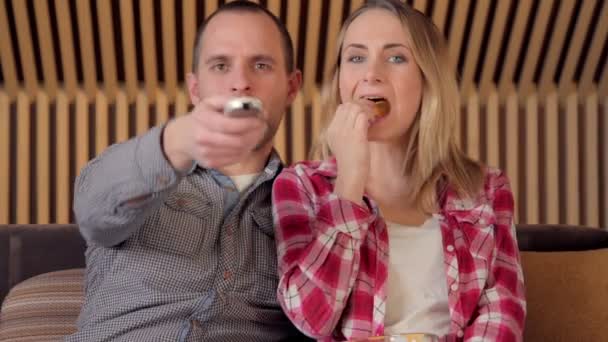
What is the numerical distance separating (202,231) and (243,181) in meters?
0.15

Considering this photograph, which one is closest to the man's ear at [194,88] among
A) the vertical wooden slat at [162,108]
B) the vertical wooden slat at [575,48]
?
the vertical wooden slat at [162,108]

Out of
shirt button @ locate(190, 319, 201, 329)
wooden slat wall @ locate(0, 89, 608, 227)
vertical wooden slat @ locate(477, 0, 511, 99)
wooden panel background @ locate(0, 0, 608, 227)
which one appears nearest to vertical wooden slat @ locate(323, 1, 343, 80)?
wooden panel background @ locate(0, 0, 608, 227)

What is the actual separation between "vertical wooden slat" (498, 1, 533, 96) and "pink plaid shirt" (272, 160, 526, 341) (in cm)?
190

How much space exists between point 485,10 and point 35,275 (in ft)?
7.04

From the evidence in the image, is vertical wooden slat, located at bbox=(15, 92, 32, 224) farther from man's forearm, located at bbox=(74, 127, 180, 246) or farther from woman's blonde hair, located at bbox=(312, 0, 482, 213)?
man's forearm, located at bbox=(74, 127, 180, 246)

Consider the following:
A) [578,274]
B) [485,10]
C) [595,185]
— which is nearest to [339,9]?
[485,10]

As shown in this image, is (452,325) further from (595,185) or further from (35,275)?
(595,185)

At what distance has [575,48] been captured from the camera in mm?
3549

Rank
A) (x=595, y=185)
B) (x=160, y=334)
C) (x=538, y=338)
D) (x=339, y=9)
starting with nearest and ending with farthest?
(x=160, y=334)
(x=538, y=338)
(x=339, y=9)
(x=595, y=185)

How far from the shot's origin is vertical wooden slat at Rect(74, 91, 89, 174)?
11.4ft

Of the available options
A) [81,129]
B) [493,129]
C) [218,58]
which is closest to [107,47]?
[81,129]

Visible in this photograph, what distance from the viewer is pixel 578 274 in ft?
6.54

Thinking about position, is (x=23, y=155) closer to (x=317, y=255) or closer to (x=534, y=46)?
(x=534, y=46)

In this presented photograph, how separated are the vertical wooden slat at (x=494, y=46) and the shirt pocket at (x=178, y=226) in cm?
219
